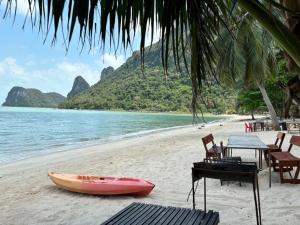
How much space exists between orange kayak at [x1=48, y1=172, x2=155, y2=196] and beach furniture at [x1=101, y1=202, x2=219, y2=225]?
2.90 meters

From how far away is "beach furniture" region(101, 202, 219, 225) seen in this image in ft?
8.36

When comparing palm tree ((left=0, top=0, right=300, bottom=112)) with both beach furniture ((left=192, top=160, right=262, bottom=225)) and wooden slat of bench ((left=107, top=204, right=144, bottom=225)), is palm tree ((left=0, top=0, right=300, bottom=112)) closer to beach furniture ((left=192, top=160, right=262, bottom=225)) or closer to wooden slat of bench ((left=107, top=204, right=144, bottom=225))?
wooden slat of bench ((left=107, top=204, right=144, bottom=225))

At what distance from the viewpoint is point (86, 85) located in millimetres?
199875

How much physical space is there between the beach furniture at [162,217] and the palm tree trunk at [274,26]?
1570 millimetres

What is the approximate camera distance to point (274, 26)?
1265mm

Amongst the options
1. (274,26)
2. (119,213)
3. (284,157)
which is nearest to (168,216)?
(119,213)

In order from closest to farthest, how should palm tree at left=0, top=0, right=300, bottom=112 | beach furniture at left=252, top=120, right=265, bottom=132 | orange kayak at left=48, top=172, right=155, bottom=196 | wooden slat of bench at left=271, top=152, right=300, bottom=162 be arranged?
palm tree at left=0, top=0, right=300, bottom=112
orange kayak at left=48, top=172, right=155, bottom=196
wooden slat of bench at left=271, top=152, right=300, bottom=162
beach furniture at left=252, top=120, right=265, bottom=132

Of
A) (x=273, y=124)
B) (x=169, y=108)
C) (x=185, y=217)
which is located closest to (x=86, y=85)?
(x=169, y=108)

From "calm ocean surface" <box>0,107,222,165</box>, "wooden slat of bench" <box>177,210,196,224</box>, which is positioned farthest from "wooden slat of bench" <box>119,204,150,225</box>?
"calm ocean surface" <box>0,107,222,165</box>

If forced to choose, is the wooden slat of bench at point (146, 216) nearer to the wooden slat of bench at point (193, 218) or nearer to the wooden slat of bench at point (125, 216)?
the wooden slat of bench at point (125, 216)

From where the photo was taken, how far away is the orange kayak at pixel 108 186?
585cm

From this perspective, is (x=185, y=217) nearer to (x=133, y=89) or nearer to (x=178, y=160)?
(x=178, y=160)

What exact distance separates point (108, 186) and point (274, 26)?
5091mm

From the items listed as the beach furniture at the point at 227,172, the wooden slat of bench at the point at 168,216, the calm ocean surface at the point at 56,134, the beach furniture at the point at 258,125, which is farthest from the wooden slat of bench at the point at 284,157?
the beach furniture at the point at 258,125
